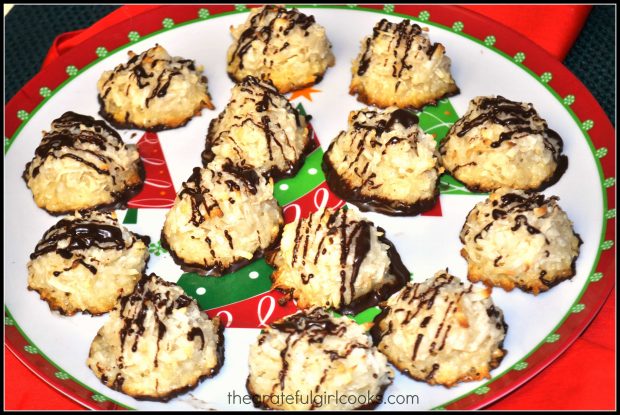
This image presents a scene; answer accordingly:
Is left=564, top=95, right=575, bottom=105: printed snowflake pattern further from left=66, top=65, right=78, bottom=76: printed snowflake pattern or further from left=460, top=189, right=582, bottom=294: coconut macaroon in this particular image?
left=66, top=65, right=78, bottom=76: printed snowflake pattern

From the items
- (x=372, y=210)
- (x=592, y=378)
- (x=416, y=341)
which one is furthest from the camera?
→ (x=372, y=210)

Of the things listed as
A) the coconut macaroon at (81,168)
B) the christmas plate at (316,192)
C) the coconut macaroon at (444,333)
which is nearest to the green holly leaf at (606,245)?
the christmas plate at (316,192)

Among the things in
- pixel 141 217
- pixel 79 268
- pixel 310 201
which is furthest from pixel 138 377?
pixel 310 201

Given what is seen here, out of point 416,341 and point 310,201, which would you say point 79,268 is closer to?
point 310,201

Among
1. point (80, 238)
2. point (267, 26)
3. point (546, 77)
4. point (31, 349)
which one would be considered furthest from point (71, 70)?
point (546, 77)

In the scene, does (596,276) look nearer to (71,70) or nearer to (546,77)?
(546,77)

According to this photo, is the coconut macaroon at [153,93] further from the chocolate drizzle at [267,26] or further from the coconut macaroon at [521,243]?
the coconut macaroon at [521,243]
